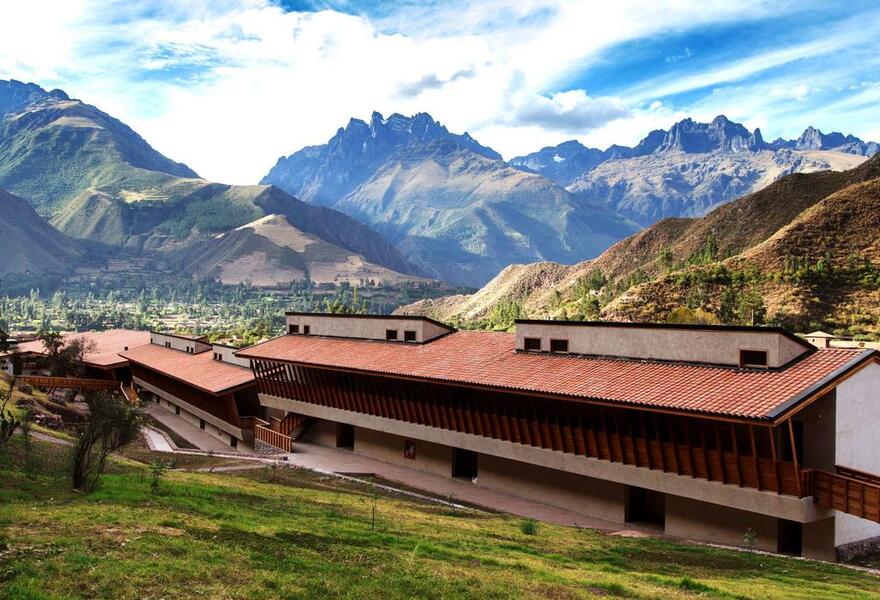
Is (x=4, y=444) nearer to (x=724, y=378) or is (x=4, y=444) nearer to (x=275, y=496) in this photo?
(x=275, y=496)

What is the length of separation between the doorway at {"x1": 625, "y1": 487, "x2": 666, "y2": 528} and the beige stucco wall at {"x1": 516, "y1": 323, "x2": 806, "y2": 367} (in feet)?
17.8

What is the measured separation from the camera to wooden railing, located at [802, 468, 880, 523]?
21000 millimetres

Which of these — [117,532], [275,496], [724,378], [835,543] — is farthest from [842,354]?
[117,532]

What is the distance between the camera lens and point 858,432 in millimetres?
24219

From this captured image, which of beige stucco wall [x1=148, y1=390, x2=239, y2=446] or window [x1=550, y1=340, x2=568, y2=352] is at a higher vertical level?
window [x1=550, y1=340, x2=568, y2=352]

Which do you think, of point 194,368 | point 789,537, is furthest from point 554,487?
point 194,368

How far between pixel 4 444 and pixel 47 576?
41.2 ft

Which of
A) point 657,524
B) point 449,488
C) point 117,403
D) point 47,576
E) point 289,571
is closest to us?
point 47,576

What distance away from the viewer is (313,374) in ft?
141

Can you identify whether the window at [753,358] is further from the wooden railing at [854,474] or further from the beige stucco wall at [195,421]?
the beige stucco wall at [195,421]

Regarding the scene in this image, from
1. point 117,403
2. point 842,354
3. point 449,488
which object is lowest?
point 449,488

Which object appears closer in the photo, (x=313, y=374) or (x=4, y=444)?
(x=4, y=444)

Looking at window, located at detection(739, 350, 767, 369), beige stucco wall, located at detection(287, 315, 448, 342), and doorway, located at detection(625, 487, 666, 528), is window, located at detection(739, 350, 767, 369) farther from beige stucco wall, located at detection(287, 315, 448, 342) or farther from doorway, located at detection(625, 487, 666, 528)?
beige stucco wall, located at detection(287, 315, 448, 342)

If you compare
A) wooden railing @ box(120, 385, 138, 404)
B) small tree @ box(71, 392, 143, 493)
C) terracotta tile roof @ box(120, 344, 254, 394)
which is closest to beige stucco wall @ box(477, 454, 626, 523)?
small tree @ box(71, 392, 143, 493)
